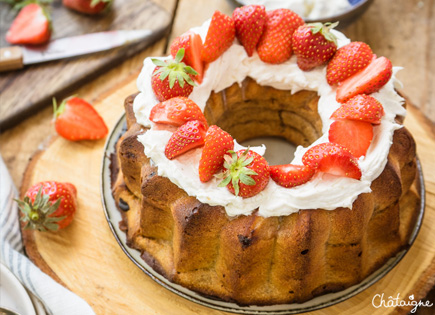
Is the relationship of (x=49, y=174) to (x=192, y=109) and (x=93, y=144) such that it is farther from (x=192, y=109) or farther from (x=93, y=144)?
(x=192, y=109)

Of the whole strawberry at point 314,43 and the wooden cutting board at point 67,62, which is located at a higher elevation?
the whole strawberry at point 314,43

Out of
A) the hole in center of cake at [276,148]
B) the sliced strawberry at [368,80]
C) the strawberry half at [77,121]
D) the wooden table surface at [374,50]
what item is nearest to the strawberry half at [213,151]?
the sliced strawberry at [368,80]

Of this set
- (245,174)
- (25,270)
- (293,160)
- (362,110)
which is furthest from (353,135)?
(25,270)

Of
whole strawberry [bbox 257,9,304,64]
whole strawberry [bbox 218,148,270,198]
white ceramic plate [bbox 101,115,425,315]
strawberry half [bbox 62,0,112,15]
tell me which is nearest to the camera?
whole strawberry [bbox 218,148,270,198]

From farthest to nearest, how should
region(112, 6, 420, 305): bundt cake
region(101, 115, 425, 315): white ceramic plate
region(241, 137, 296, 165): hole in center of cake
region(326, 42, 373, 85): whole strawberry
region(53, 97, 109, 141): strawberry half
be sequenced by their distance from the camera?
region(53, 97, 109, 141): strawberry half
region(241, 137, 296, 165): hole in center of cake
region(326, 42, 373, 85): whole strawberry
region(101, 115, 425, 315): white ceramic plate
region(112, 6, 420, 305): bundt cake

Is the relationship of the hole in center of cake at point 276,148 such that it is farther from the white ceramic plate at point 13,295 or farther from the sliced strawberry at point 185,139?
the white ceramic plate at point 13,295

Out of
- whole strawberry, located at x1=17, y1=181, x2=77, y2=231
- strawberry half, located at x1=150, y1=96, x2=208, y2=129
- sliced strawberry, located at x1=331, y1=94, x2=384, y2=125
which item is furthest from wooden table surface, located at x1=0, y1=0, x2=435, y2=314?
strawberry half, located at x1=150, y1=96, x2=208, y2=129

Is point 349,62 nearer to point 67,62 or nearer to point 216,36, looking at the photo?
point 216,36

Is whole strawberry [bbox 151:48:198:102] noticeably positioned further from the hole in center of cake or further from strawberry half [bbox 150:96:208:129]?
the hole in center of cake
